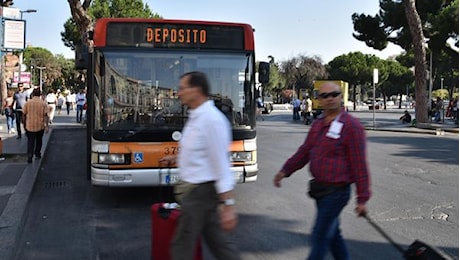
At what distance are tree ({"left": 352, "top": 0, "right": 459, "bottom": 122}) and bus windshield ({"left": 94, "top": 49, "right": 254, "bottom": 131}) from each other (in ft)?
66.6

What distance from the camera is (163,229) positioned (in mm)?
4199

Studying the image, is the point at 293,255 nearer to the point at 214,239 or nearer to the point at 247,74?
the point at 214,239

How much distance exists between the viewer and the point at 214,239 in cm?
377

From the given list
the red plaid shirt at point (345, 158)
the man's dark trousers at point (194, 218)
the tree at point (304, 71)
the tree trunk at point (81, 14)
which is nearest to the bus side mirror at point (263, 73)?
the red plaid shirt at point (345, 158)

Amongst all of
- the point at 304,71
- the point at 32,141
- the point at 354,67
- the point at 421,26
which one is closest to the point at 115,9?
the point at 421,26

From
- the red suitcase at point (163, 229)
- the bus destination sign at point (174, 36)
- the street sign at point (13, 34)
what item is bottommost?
the red suitcase at point (163, 229)

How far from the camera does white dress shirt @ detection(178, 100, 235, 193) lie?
3492 millimetres

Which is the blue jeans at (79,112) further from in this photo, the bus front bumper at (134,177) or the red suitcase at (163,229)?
the red suitcase at (163,229)

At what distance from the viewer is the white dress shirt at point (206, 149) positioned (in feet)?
11.5

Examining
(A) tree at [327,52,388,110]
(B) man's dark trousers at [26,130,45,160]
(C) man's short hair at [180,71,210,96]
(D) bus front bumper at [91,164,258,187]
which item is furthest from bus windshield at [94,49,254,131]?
A: (A) tree at [327,52,388,110]

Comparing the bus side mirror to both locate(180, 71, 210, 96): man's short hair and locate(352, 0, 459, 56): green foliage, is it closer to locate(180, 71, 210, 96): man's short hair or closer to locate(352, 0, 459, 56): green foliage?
locate(180, 71, 210, 96): man's short hair

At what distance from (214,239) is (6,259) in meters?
2.34

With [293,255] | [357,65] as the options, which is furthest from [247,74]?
[357,65]

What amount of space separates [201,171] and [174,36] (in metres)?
4.06
